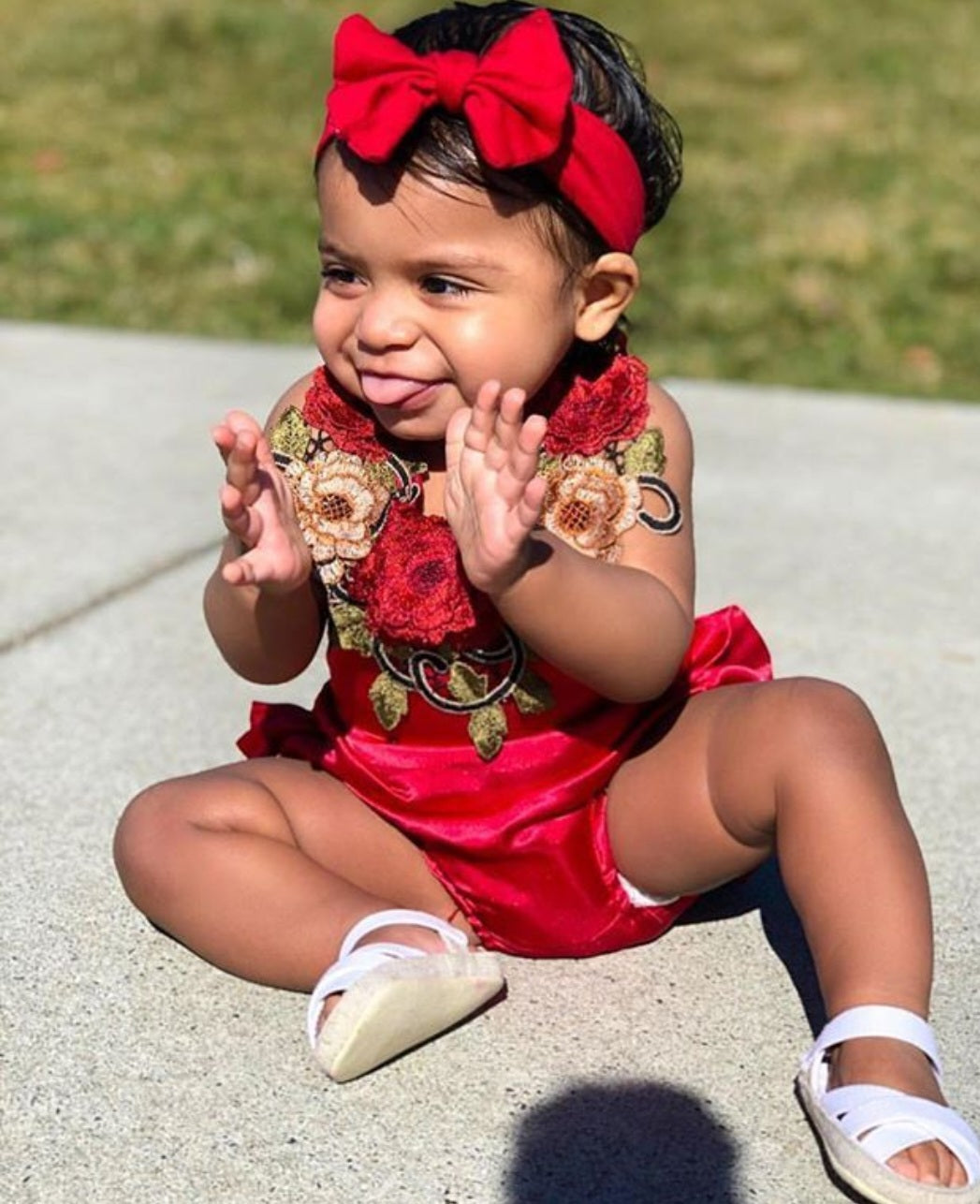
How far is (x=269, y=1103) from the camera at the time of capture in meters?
1.96

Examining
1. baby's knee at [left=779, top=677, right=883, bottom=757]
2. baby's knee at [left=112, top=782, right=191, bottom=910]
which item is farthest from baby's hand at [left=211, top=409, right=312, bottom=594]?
baby's knee at [left=779, top=677, right=883, bottom=757]

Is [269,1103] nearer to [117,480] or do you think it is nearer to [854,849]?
[854,849]

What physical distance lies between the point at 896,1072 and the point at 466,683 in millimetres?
652

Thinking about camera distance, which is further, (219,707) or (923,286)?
(923,286)

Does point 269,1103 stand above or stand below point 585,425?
below

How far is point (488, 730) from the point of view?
7.33ft

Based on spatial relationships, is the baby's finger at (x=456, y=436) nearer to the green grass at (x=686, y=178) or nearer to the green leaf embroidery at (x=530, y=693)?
the green leaf embroidery at (x=530, y=693)

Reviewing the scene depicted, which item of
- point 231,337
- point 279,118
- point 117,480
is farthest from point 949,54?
point 117,480

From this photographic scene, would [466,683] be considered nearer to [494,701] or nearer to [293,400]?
[494,701]

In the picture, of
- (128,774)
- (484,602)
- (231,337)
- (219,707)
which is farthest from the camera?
(231,337)

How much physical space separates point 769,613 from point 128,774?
1.32 meters

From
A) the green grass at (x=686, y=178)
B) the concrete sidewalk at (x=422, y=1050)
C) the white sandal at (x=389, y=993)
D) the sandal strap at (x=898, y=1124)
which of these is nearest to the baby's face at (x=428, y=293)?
the white sandal at (x=389, y=993)

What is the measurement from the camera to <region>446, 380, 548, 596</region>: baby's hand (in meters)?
1.87

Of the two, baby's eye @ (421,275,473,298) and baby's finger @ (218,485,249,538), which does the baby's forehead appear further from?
baby's finger @ (218,485,249,538)
